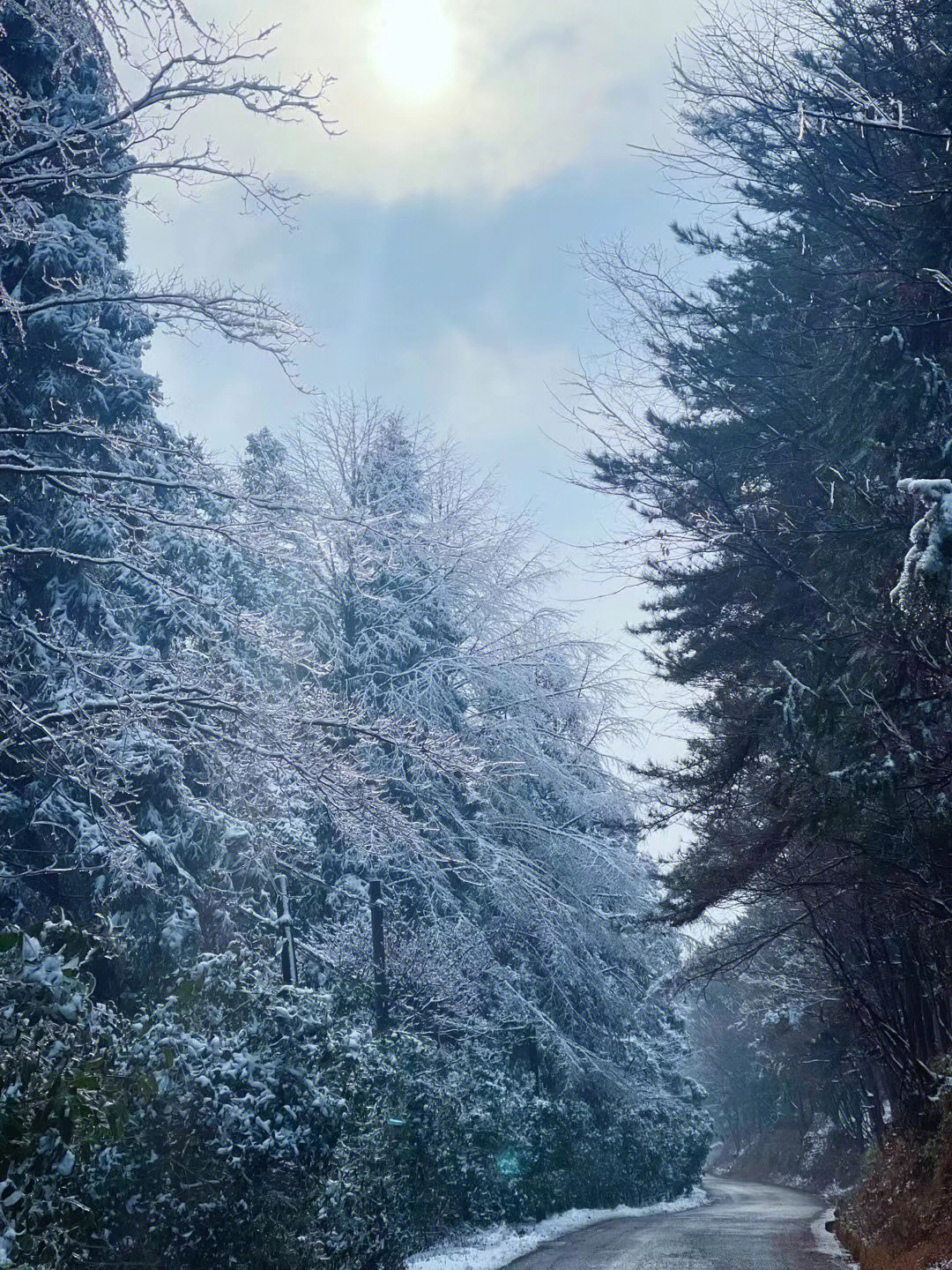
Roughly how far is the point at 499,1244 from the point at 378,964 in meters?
4.76

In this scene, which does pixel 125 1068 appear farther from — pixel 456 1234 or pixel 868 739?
pixel 456 1234

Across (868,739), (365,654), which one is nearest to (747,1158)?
(365,654)

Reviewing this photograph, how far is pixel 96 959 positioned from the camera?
962 centimetres

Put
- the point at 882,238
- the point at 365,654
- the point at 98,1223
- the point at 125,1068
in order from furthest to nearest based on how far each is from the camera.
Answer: the point at 365,654, the point at 882,238, the point at 125,1068, the point at 98,1223

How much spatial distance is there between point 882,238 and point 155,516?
767cm

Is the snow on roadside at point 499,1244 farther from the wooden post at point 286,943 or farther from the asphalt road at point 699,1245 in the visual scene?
the wooden post at point 286,943

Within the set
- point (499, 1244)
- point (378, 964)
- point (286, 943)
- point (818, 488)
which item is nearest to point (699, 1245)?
point (499, 1244)

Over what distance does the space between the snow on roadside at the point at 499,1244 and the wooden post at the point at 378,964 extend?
3057mm

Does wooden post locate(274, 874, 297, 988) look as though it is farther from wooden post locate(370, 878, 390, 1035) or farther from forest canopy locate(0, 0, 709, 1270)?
wooden post locate(370, 878, 390, 1035)

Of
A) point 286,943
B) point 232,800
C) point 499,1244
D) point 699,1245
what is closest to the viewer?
point 232,800

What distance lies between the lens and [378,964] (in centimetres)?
1609

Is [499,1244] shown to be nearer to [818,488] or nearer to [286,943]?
[286,943]

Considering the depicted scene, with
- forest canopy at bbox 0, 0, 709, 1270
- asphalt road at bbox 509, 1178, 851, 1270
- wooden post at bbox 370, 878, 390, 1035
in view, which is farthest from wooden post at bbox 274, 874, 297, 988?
asphalt road at bbox 509, 1178, 851, 1270

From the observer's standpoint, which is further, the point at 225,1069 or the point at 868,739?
the point at 868,739
